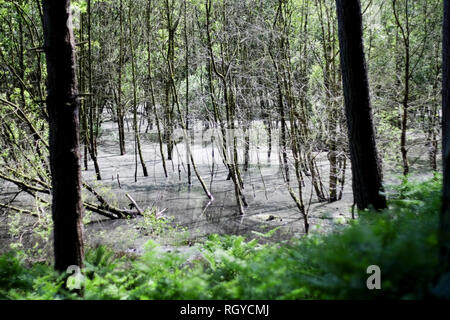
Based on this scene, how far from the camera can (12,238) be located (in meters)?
10.4

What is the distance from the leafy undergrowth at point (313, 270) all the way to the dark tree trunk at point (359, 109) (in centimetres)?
60

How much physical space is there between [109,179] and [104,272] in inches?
557

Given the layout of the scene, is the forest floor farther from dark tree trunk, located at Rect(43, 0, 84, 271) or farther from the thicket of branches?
dark tree trunk, located at Rect(43, 0, 84, 271)

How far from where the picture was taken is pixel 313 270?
10.2 ft

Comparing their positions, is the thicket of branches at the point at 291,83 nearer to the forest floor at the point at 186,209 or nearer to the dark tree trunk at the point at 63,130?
the forest floor at the point at 186,209

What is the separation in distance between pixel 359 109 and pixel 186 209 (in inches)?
369

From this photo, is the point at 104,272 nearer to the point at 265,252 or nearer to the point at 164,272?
the point at 164,272

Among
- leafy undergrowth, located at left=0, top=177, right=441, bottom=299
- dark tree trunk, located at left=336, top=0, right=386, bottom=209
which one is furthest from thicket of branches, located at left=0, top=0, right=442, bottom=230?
leafy undergrowth, located at left=0, top=177, right=441, bottom=299

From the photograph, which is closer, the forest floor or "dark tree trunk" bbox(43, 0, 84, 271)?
"dark tree trunk" bbox(43, 0, 84, 271)

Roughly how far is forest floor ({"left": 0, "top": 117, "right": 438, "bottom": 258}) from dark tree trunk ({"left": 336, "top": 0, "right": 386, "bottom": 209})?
100 centimetres

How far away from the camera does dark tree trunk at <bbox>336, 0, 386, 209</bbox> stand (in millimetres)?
5113

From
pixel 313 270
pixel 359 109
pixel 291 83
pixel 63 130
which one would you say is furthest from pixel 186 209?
pixel 313 270

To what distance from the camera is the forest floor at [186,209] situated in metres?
10.3

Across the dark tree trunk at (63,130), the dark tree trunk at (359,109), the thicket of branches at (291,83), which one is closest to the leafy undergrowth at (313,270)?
the dark tree trunk at (63,130)
